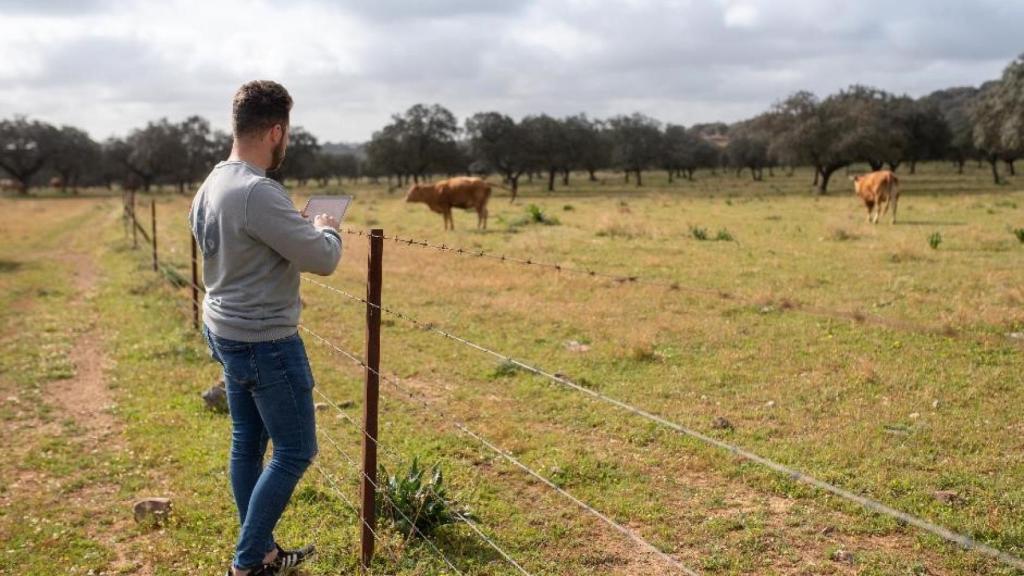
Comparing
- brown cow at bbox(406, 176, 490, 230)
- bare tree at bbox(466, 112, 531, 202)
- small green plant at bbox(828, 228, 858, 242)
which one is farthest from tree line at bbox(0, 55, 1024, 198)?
small green plant at bbox(828, 228, 858, 242)

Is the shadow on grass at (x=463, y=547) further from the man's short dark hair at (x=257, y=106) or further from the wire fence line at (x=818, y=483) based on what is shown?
the man's short dark hair at (x=257, y=106)

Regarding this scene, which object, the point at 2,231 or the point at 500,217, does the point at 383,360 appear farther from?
the point at 2,231

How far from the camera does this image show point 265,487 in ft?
11.5

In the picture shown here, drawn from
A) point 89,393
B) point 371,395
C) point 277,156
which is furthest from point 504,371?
point 277,156

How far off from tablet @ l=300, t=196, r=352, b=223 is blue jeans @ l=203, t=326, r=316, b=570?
1.82 feet

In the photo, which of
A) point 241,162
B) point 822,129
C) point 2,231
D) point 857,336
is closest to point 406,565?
point 241,162

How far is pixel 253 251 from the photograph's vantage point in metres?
3.21

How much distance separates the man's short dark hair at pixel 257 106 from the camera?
3.17m

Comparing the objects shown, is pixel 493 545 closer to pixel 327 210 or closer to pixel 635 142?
pixel 327 210

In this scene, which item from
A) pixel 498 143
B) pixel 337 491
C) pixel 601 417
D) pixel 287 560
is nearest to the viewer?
pixel 287 560

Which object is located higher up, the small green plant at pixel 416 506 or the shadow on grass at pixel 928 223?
the shadow on grass at pixel 928 223

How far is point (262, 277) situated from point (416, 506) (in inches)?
76.4

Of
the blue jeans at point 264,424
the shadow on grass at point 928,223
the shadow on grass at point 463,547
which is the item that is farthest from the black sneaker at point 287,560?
the shadow on grass at point 928,223

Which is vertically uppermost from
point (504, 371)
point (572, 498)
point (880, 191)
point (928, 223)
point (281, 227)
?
point (880, 191)
